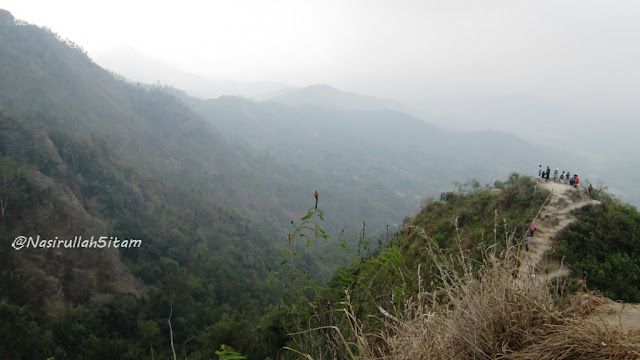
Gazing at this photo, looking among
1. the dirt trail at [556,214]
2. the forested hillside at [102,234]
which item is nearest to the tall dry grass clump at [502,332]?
the dirt trail at [556,214]

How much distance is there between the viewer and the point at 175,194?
51.0 metres

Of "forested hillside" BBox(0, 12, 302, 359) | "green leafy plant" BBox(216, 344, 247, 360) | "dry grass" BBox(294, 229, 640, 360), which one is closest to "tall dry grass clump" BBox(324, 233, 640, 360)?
"dry grass" BBox(294, 229, 640, 360)

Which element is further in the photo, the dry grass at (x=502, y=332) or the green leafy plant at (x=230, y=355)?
the green leafy plant at (x=230, y=355)

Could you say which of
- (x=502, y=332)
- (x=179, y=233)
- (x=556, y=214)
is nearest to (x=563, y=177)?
(x=556, y=214)

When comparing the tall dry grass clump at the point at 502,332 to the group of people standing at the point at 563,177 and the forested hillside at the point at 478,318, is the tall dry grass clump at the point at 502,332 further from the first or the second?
the group of people standing at the point at 563,177

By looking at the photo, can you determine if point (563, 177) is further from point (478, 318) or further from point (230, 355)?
point (230, 355)

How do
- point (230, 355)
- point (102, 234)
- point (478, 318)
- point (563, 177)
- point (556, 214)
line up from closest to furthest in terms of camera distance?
point (478, 318) < point (230, 355) < point (556, 214) < point (563, 177) < point (102, 234)

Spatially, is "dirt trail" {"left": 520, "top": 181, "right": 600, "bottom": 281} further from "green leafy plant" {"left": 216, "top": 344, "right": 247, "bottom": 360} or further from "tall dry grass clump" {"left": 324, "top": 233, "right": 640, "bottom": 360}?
"green leafy plant" {"left": 216, "top": 344, "right": 247, "bottom": 360}

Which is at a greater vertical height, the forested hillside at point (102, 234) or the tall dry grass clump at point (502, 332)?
the tall dry grass clump at point (502, 332)

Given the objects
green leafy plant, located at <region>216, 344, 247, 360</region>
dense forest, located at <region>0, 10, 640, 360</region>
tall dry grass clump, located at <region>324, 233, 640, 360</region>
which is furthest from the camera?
dense forest, located at <region>0, 10, 640, 360</region>

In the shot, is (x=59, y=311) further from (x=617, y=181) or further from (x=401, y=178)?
(x=617, y=181)

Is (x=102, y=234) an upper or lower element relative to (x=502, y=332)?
lower

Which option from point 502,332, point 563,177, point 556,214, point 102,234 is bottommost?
point 102,234

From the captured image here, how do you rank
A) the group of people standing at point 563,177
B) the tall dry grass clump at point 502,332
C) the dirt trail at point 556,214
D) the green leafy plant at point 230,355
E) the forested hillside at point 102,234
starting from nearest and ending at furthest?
the tall dry grass clump at point 502,332 < the green leafy plant at point 230,355 < the dirt trail at point 556,214 < the group of people standing at point 563,177 < the forested hillside at point 102,234
